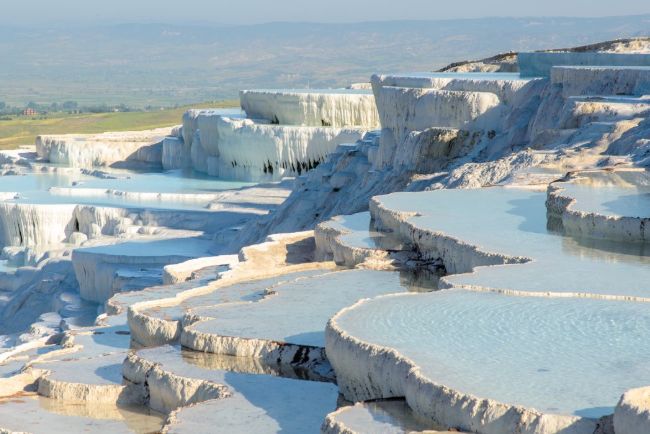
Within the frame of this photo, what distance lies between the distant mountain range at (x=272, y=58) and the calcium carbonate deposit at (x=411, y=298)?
328 feet

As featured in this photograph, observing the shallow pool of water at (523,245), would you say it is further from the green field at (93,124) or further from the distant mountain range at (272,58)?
the distant mountain range at (272,58)

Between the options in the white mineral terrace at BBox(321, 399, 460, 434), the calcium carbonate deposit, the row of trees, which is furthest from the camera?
the row of trees

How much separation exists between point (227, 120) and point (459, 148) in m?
11.2

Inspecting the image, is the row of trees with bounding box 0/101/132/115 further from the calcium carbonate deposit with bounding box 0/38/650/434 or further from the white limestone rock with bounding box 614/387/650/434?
the white limestone rock with bounding box 614/387/650/434

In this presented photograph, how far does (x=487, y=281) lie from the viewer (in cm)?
710

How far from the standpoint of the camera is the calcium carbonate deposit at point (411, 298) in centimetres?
545

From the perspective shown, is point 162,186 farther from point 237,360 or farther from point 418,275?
point 237,360

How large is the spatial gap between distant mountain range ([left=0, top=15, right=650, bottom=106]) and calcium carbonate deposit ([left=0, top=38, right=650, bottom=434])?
99977 mm

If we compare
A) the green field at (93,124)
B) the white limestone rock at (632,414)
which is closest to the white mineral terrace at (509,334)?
the white limestone rock at (632,414)

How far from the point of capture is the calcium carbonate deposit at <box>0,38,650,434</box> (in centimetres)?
545

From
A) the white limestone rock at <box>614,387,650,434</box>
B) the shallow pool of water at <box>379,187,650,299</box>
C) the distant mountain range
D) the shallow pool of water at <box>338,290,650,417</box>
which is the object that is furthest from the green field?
the distant mountain range

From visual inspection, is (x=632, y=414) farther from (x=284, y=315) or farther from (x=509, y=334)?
(x=284, y=315)

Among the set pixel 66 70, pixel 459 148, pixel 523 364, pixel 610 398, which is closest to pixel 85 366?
pixel 523 364

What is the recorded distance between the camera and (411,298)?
6.84 metres
